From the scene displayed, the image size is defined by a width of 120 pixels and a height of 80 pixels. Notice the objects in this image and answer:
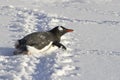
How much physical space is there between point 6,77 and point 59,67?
2.42 feet

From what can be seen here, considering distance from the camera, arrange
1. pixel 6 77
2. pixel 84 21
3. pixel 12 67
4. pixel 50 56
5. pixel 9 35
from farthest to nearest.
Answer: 1. pixel 84 21
2. pixel 9 35
3. pixel 50 56
4. pixel 12 67
5. pixel 6 77

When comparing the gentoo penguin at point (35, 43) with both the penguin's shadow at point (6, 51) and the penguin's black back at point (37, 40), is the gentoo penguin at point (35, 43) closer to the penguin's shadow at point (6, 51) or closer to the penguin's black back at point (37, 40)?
the penguin's black back at point (37, 40)

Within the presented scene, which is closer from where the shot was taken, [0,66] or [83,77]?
[83,77]

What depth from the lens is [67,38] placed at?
25.0ft

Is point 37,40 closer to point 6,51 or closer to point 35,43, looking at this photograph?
point 35,43

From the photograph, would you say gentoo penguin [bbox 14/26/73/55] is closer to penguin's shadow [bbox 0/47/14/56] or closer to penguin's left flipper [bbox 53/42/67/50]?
penguin's left flipper [bbox 53/42/67/50]

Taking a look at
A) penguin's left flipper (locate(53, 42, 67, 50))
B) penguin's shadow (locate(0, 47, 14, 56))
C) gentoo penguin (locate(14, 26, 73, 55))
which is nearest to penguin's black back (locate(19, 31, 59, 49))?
gentoo penguin (locate(14, 26, 73, 55))

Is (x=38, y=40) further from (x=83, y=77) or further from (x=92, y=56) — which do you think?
(x=83, y=77)

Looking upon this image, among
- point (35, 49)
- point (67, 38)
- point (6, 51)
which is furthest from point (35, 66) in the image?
point (67, 38)

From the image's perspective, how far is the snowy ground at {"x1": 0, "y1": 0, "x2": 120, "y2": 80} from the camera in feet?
19.0

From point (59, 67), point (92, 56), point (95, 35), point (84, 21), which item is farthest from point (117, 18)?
point (59, 67)

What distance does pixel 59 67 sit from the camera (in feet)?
19.4

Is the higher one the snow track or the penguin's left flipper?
the penguin's left flipper

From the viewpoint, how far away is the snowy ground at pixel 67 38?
5777mm
